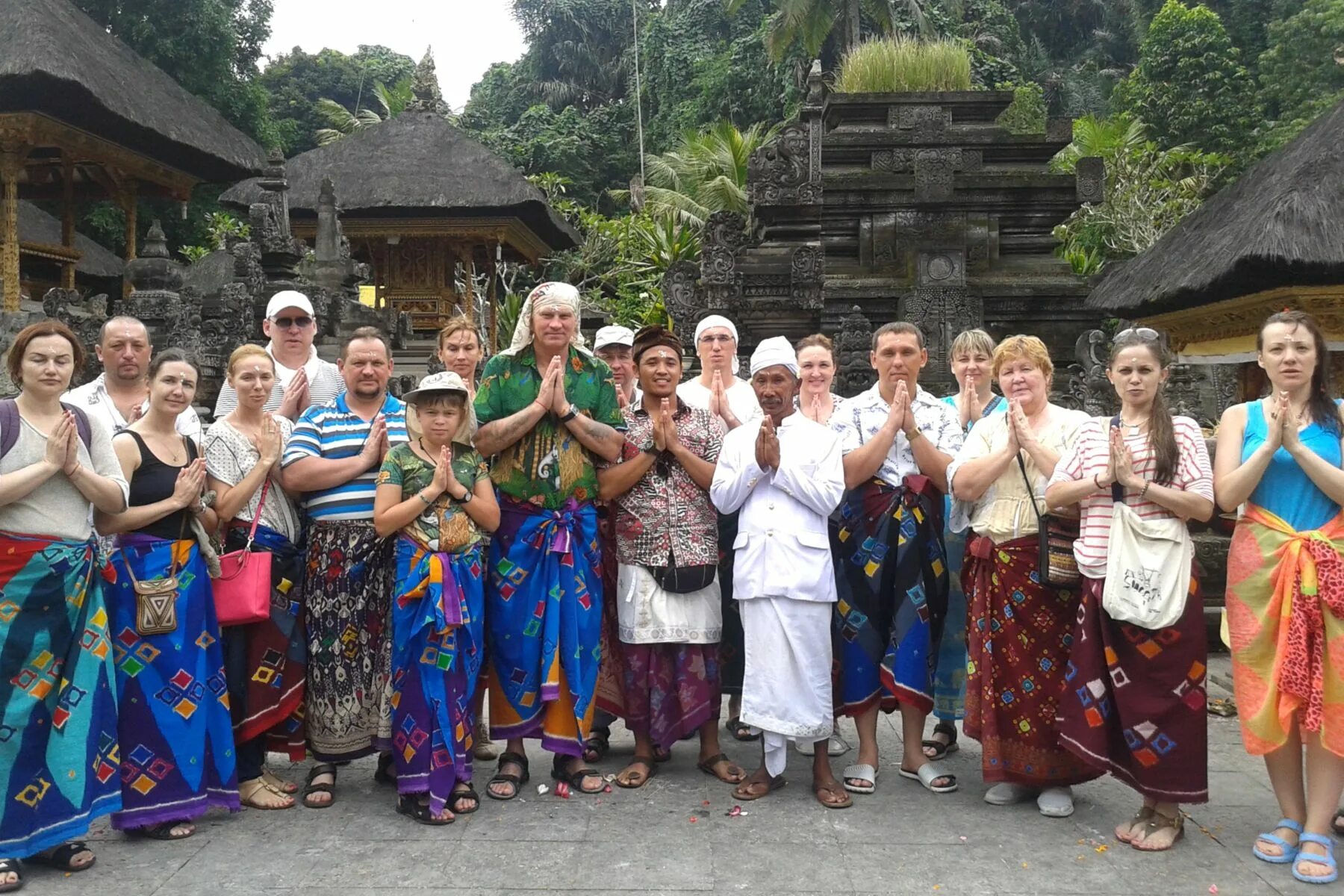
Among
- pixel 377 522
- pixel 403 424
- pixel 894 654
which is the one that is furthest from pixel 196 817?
pixel 894 654

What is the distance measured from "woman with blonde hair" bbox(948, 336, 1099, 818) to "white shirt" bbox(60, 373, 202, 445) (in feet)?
9.43

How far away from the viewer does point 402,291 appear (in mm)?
21078

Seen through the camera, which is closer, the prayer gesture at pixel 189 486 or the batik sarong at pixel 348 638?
the prayer gesture at pixel 189 486

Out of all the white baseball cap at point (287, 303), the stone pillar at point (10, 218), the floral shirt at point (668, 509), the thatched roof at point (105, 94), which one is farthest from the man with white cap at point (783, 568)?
the stone pillar at point (10, 218)

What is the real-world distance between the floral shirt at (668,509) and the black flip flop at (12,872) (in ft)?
7.25

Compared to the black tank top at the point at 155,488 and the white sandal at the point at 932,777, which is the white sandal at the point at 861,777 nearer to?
the white sandal at the point at 932,777

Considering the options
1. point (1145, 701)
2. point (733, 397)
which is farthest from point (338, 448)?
point (1145, 701)

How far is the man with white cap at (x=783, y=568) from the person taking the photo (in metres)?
3.82

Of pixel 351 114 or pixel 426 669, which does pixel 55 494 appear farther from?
pixel 351 114

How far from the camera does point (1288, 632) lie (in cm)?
336

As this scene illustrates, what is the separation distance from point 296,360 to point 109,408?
3.03 ft

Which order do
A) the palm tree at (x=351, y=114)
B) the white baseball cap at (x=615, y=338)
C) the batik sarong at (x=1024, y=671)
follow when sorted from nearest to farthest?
the batik sarong at (x=1024, y=671) < the white baseball cap at (x=615, y=338) < the palm tree at (x=351, y=114)

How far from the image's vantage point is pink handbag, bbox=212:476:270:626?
369 cm

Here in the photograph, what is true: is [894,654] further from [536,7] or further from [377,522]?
[536,7]
